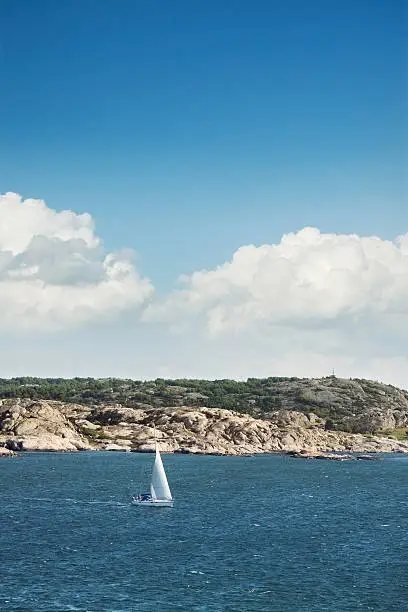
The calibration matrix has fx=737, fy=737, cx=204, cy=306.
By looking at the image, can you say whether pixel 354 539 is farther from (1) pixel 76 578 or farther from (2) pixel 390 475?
(2) pixel 390 475

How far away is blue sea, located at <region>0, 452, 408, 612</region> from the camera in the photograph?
242ft

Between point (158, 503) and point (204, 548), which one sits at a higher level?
point (158, 503)

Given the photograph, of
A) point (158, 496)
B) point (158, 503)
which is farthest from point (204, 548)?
point (158, 496)

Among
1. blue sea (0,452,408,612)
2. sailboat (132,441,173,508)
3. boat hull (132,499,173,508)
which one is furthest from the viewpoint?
sailboat (132,441,173,508)

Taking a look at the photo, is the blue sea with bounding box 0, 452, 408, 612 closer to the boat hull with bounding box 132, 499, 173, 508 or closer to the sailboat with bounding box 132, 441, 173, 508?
the boat hull with bounding box 132, 499, 173, 508

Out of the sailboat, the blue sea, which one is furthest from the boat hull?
the blue sea

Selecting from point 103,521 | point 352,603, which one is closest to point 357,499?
point 103,521

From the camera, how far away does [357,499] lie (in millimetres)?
147875

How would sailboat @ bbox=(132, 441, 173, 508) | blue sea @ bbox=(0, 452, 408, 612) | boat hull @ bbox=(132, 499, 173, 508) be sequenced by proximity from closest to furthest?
blue sea @ bbox=(0, 452, 408, 612)
boat hull @ bbox=(132, 499, 173, 508)
sailboat @ bbox=(132, 441, 173, 508)

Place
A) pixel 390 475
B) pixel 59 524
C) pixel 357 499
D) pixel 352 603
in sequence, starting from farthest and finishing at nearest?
pixel 390 475
pixel 357 499
pixel 59 524
pixel 352 603

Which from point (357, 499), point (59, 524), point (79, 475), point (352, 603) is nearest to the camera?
point (352, 603)

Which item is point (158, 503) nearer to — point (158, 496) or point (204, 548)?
point (158, 496)

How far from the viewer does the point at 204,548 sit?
3802 inches

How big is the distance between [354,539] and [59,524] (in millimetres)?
44091
